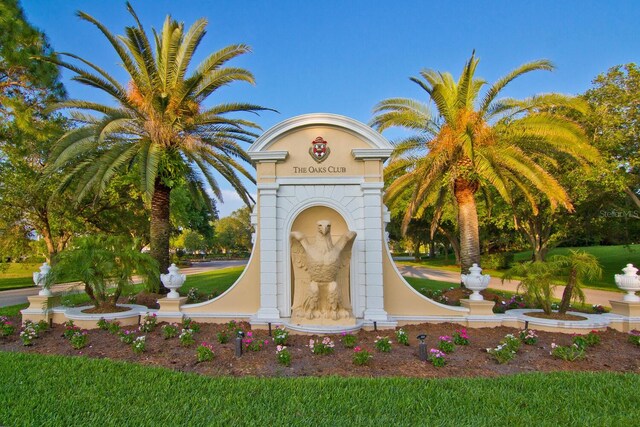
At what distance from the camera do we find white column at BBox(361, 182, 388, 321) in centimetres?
770

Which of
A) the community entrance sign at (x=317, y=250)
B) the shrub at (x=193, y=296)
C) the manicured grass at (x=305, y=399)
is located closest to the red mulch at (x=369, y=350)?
the manicured grass at (x=305, y=399)

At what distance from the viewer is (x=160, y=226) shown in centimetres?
1112

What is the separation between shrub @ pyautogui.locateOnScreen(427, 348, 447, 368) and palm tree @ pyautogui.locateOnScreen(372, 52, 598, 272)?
597cm

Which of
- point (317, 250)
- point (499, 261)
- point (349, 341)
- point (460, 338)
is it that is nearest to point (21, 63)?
point (317, 250)

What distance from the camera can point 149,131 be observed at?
10508 millimetres

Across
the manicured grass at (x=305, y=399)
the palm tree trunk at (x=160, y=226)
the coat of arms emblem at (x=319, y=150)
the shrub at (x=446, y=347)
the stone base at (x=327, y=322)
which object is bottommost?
the manicured grass at (x=305, y=399)

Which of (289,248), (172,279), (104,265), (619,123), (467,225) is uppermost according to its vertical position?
(619,123)

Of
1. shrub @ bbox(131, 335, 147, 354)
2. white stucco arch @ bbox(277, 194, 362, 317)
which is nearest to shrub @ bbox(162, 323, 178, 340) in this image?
shrub @ bbox(131, 335, 147, 354)

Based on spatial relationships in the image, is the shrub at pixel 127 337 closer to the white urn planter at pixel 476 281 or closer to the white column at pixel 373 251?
the white column at pixel 373 251

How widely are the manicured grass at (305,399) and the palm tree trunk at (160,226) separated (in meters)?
5.81

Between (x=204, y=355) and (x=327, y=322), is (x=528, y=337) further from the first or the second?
(x=204, y=355)

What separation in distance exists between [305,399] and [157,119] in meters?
9.10

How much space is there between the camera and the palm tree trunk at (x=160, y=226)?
36.2 feet

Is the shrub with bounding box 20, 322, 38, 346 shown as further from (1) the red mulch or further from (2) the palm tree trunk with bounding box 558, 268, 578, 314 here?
(2) the palm tree trunk with bounding box 558, 268, 578, 314
